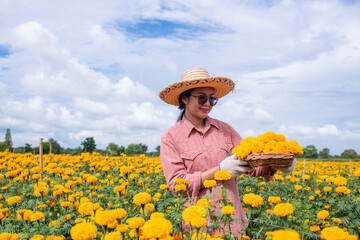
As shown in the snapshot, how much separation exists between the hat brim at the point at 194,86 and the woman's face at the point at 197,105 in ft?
0.21

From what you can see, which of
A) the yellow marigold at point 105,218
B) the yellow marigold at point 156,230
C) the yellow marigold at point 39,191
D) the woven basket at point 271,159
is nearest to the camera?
the yellow marigold at point 156,230

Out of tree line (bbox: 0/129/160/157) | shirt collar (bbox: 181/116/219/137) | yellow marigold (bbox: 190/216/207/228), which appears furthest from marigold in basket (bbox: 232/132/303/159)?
tree line (bbox: 0/129/160/157)

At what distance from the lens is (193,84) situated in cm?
321

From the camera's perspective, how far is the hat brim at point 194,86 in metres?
3.22

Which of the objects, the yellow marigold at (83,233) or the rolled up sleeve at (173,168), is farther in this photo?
the rolled up sleeve at (173,168)

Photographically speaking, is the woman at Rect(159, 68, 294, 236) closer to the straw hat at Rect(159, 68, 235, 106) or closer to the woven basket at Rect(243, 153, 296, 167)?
the straw hat at Rect(159, 68, 235, 106)

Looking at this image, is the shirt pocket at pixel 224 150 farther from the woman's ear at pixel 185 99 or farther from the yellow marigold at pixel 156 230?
the yellow marigold at pixel 156 230

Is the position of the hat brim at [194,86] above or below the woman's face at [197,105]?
above

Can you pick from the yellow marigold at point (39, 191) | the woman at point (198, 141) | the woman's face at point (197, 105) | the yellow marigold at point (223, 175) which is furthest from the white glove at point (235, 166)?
the yellow marigold at point (39, 191)

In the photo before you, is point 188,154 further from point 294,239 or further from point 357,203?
point 357,203

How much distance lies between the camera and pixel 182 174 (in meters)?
2.84

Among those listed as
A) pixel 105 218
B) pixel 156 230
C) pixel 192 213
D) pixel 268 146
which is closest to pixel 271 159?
pixel 268 146

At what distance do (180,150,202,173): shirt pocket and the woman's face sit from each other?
15.9 inches

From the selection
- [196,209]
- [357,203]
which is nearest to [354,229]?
[357,203]
